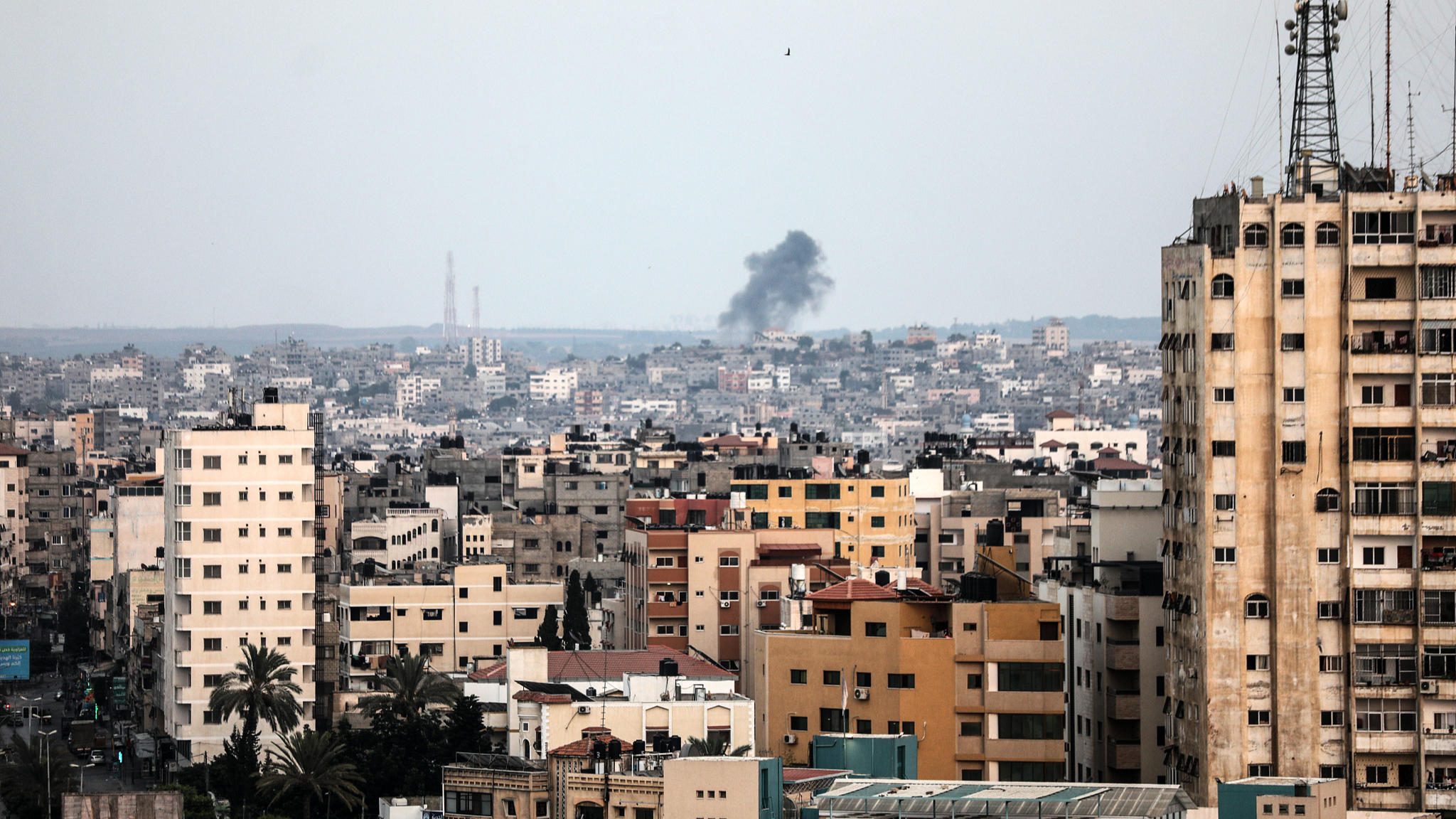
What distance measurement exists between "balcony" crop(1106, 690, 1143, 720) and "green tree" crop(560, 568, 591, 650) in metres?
18.1

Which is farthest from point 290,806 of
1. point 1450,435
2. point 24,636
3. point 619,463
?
point 619,463

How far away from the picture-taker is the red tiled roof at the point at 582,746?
38.0 metres

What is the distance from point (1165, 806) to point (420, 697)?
2055 centimetres

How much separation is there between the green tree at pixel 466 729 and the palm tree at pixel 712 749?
519cm

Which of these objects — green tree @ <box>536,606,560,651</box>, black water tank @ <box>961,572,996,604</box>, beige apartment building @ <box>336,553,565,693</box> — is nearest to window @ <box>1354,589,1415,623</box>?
black water tank @ <box>961,572,996,604</box>

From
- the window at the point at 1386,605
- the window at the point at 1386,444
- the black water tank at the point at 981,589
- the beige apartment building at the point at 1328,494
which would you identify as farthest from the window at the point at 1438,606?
the black water tank at the point at 981,589

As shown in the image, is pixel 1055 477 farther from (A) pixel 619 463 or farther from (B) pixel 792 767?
(B) pixel 792 767

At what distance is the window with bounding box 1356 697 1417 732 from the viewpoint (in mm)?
39344

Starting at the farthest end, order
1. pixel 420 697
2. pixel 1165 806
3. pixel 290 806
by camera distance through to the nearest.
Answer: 1. pixel 420 697
2. pixel 290 806
3. pixel 1165 806

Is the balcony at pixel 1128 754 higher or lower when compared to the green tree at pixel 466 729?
lower

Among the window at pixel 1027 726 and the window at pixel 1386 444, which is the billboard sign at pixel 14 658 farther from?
the window at pixel 1386 444

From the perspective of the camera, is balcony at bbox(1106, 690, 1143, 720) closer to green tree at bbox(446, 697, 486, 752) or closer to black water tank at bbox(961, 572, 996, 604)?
black water tank at bbox(961, 572, 996, 604)

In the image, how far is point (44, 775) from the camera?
49.2 meters

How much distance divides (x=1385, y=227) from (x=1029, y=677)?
31.1 feet
